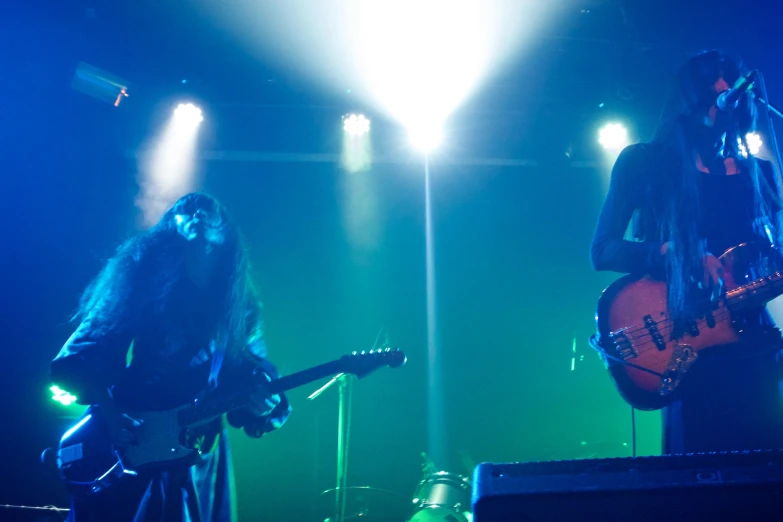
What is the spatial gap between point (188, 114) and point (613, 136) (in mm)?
5703

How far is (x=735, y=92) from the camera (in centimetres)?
216

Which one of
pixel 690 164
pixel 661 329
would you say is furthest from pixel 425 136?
pixel 661 329

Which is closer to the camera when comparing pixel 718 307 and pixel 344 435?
pixel 718 307

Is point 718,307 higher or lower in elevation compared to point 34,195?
lower

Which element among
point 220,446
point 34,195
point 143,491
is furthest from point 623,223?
point 34,195

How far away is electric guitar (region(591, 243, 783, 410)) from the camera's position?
6.42 feet

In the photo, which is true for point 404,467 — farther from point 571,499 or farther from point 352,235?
point 571,499

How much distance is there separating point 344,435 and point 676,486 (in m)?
4.13

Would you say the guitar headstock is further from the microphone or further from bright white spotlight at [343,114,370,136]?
bright white spotlight at [343,114,370,136]

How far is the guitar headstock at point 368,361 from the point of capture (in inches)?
135

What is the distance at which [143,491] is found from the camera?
7.88 feet

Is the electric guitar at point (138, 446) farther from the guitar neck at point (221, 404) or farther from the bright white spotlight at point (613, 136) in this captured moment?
the bright white spotlight at point (613, 136)

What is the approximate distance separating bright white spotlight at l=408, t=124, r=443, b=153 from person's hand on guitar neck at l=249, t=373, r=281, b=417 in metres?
5.00

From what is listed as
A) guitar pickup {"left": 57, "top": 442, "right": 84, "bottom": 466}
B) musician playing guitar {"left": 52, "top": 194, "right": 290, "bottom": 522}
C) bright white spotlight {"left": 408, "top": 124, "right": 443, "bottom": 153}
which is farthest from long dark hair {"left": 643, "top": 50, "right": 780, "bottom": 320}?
bright white spotlight {"left": 408, "top": 124, "right": 443, "bottom": 153}
